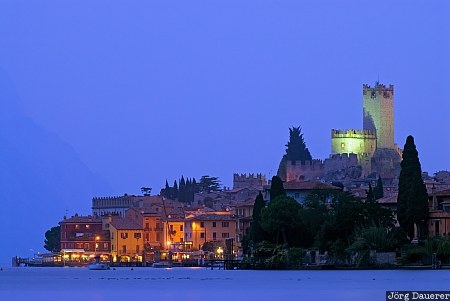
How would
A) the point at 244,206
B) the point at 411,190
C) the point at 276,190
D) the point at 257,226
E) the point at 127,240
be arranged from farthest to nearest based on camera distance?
the point at 127,240 < the point at 244,206 < the point at 276,190 < the point at 257,226 < the point at 411,190

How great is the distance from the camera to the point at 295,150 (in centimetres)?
17088

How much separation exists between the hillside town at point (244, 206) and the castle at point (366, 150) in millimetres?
110

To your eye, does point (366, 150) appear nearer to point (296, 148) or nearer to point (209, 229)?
point (296, 148)

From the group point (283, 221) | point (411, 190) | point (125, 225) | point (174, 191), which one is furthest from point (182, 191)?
point (411, 190)

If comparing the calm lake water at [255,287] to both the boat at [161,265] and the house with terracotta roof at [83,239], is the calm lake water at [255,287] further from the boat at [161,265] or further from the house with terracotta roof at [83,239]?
the house with terracotta roof at [83,239]

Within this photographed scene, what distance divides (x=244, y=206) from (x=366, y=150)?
165 ft

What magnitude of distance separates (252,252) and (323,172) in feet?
239

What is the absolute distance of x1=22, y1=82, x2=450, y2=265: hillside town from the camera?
90.1m

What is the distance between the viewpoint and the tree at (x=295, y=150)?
167 m

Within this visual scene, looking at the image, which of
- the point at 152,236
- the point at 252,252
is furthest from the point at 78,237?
the point at 252,252

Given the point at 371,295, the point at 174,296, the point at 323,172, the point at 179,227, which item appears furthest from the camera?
the point at 323,172

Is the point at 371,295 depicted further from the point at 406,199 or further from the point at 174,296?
the point at 406,199

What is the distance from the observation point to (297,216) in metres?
86.6

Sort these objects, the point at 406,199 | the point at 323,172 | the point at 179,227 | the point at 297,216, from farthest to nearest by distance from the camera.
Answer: the point at 323,172
the point at 179,227
the point at 297,216
the point at 406,199
